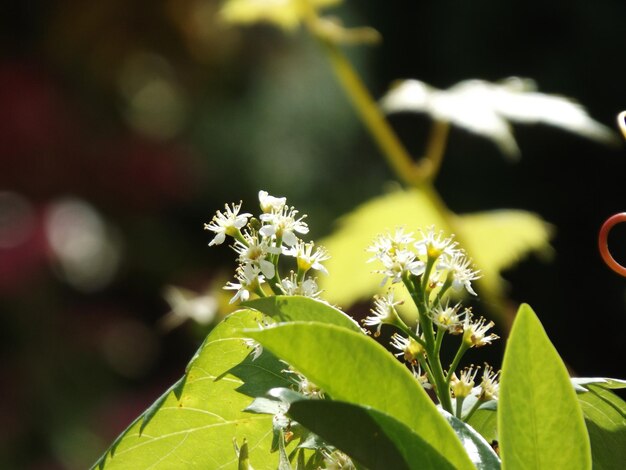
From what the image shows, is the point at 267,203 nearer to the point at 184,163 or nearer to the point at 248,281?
the point at 248,281

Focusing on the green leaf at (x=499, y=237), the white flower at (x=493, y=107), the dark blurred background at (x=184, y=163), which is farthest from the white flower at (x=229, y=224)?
the dark blurred background at (x=184, y=163)

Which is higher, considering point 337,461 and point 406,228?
point 337,461

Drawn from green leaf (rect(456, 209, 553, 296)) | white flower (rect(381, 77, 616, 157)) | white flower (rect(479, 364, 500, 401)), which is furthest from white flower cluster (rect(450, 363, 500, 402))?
green leaf (rect(456, 209, 553, 296))

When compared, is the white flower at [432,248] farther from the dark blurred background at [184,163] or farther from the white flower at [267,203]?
the dark blurred background at [184,163]

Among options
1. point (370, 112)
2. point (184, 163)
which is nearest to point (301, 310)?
point (370, 112)

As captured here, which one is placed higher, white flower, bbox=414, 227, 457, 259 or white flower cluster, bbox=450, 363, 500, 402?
white flower, bbox=414, 227, 457, 259

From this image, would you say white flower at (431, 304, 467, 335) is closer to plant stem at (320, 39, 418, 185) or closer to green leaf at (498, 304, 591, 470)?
green leaf at (498, 304, 591, 470)
